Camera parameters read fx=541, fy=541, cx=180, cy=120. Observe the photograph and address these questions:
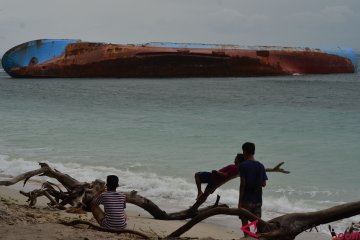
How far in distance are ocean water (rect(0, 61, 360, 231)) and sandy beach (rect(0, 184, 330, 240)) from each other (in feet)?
2.11

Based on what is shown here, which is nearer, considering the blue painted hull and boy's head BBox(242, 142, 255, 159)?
boy's head BBox(242, 142, 255, 159)

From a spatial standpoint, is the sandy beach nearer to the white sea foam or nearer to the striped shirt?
the striped shirt

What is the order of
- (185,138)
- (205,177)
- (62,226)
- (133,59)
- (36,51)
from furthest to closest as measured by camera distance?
1. (133,59)
2. (36,51)
3. (185,138)
4. (205,177)
5. (62,226)

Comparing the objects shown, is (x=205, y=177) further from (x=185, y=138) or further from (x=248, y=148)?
(x=185, y=138)

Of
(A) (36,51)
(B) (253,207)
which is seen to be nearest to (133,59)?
(A) (36,51)

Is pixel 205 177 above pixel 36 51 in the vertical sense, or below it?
below

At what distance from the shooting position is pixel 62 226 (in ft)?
14.9

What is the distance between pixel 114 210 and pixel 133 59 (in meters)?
33.9

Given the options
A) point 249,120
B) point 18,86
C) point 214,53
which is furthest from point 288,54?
point 249,120

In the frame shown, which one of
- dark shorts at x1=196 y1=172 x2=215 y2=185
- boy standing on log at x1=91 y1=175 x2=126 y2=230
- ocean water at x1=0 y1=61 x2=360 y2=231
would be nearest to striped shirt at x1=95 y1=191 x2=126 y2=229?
boy standing on log at x1=91 y1=175 x2=126 y2=230

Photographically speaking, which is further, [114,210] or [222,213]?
[114,210]

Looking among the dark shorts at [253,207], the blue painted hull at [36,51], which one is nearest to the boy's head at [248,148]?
the dark shorts at [253,207]

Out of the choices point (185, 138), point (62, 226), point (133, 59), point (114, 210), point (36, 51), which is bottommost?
point (62, 226)

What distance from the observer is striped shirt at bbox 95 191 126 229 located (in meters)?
4.55
